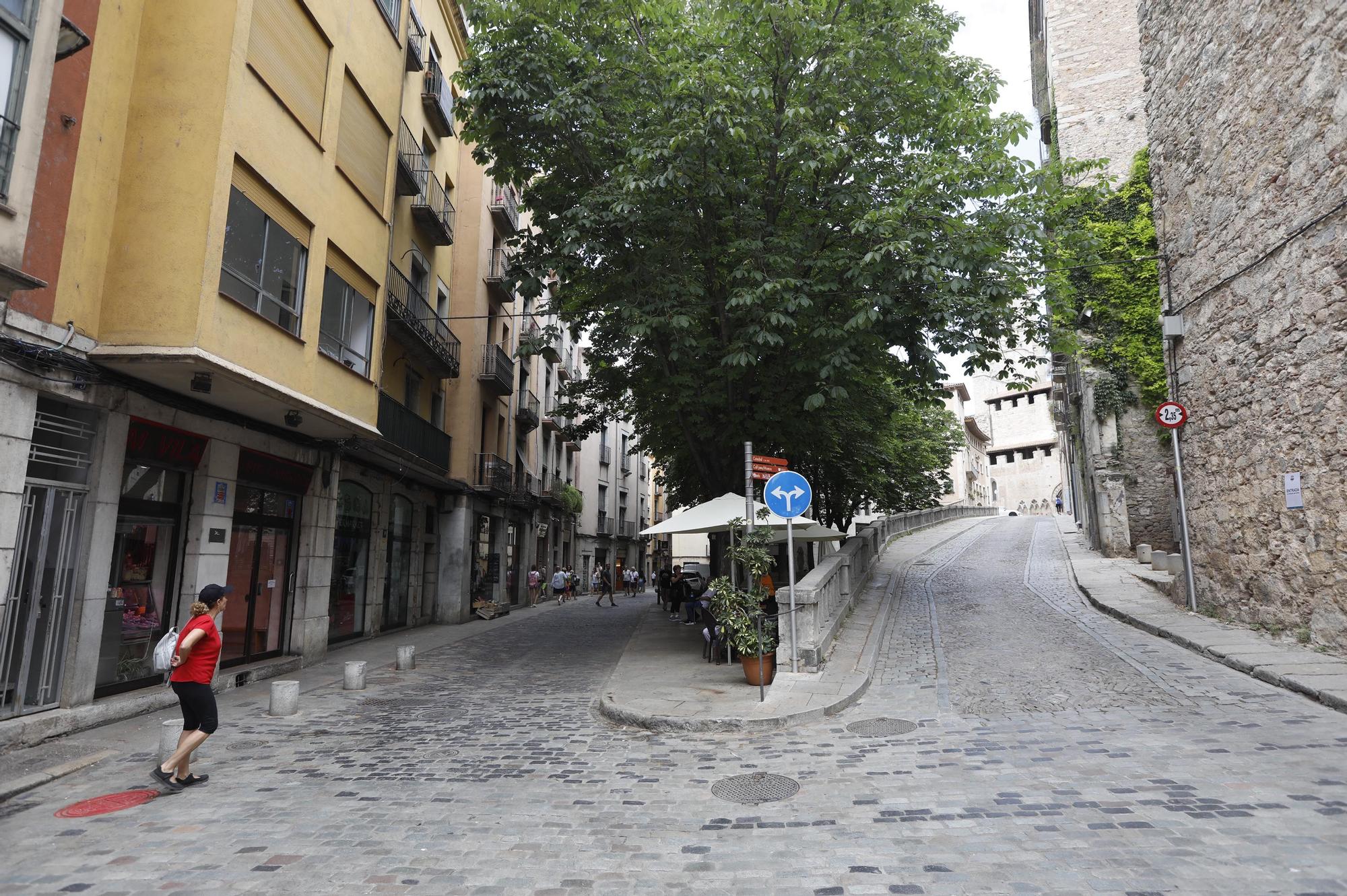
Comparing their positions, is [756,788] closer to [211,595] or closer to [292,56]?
[211,595]

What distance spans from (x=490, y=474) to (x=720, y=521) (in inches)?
527

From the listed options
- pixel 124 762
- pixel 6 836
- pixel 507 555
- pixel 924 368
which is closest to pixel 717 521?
pixel 924 368

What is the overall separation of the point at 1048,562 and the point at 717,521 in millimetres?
15791

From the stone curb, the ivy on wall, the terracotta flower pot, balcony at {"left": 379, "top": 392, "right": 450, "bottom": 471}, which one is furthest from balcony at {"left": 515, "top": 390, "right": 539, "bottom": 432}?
the stone curb

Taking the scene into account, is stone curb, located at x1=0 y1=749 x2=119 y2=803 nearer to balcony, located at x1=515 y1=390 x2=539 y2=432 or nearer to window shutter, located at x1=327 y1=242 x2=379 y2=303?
window shutter, located at x1=327 y1=242 x2=379 y2=303

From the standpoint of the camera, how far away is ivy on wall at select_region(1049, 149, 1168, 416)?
67.6 feet

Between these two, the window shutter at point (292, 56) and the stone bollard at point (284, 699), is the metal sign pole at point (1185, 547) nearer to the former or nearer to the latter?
the stone bollard at point (284, 699)

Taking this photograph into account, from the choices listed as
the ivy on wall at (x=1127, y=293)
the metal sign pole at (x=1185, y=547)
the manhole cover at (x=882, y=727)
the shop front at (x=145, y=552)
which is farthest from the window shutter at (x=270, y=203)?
the ivy on wall at (x=1127, y=293)

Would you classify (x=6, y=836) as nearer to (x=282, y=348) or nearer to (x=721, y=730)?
(x=721, y=730)

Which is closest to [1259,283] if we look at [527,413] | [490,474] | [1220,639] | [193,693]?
[1220,639]

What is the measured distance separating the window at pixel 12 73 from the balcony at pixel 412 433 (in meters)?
7.87

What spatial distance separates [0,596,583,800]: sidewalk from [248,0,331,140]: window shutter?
7.90 metres

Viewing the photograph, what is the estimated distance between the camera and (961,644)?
11.4 m

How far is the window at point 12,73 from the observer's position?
687 centimetres
